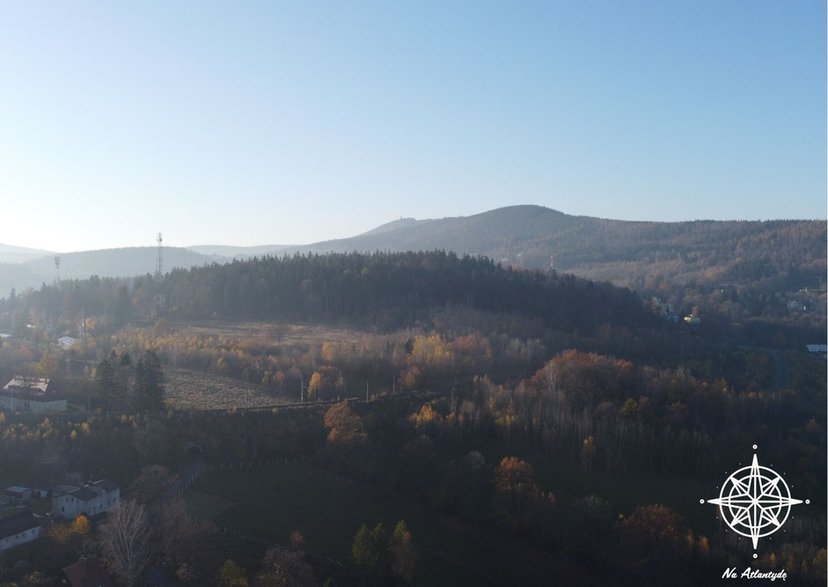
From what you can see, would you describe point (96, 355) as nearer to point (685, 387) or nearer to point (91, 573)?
point (91, 573)

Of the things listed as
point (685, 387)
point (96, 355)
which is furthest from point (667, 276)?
point (96, 355)

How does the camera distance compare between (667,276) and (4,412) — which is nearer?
(4,412)

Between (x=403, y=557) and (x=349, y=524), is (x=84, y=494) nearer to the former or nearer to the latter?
(x=349, y=524)

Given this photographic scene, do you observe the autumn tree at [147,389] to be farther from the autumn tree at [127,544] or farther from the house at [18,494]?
the autumn tree at [127,544]

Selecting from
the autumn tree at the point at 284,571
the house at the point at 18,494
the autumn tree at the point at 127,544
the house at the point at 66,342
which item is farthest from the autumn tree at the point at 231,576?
the house at the point at 66,342

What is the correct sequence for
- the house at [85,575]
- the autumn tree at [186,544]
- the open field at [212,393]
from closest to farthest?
the house at [85,575] < the autumn tree at [186,544] < the open field at [212,393]

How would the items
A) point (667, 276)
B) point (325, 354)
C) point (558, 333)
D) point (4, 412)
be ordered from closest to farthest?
point (4, 412)
point (325, 354)
point (558, 333)
point (667, 276)

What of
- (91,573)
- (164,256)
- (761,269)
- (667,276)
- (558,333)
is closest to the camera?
(91,573)
